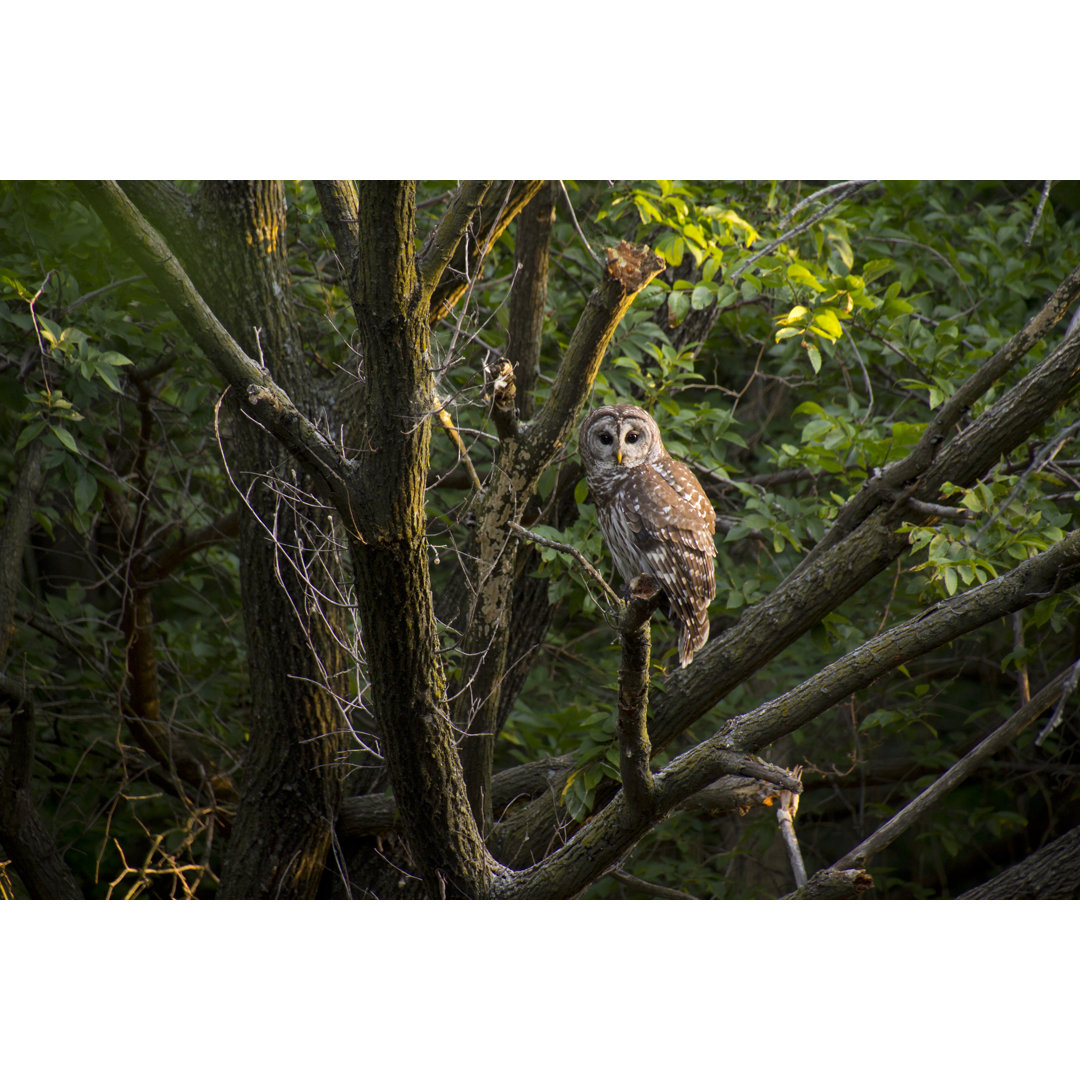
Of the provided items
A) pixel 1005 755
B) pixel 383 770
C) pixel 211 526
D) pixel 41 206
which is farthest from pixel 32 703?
pixel 1005 755

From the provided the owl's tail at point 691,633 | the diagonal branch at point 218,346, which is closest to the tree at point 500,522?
the diagonal branch at point 218,346

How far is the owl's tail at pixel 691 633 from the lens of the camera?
298 cm

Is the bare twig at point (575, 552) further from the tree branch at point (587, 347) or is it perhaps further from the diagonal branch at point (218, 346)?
the diagonal branch at point (218, 346)

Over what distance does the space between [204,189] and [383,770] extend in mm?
1887

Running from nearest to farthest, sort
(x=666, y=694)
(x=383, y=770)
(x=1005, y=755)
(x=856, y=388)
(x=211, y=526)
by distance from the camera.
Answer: (x=666, y=694) → (x=383, y=770) → (x=211, y=526) → (x=856, y=388) → (x=1005, y=755)

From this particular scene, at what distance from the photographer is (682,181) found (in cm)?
304

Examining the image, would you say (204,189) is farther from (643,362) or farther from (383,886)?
(383,886)

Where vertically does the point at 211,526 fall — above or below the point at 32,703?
above

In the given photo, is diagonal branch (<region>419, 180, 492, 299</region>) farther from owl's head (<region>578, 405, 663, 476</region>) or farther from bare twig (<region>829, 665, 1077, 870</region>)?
bare twig (<region>829, 665, 1077, 870</region>)

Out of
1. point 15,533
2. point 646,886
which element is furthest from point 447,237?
point 15,533

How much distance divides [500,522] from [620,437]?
46 cm

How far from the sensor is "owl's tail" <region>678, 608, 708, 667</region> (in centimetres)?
298

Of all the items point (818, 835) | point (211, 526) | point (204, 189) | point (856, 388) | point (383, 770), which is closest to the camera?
point (204, 189)

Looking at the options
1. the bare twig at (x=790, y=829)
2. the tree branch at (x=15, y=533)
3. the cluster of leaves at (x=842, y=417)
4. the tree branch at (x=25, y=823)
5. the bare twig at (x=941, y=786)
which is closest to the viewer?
the bare twig at (x=790, y=829)
